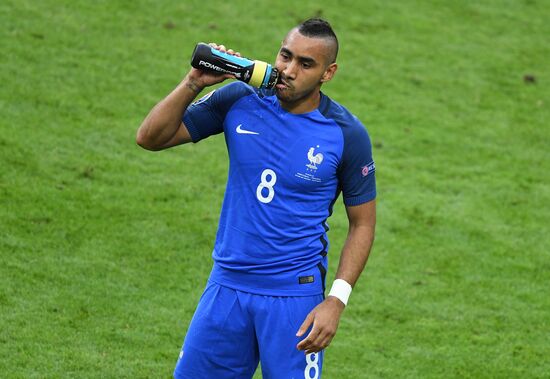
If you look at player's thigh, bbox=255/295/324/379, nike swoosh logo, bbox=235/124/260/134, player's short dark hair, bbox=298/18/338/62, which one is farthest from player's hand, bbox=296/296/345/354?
player's short dark hair, bbox=298/18/338/62

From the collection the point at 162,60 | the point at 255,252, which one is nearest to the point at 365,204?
the point at 255,252

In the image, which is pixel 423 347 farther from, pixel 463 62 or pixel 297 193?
pixel 463 62

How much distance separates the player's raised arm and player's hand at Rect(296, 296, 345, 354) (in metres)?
1.17

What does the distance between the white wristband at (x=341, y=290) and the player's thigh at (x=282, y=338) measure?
0.20m

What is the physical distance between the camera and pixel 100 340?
7.90 metres

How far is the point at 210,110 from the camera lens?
5.62 metres

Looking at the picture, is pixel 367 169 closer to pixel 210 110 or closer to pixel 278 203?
pixel 278 203

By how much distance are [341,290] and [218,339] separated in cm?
71

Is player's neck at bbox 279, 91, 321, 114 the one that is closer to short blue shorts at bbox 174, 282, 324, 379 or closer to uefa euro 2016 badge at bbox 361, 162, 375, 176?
uefa euro 2016 badge at bbox 361, 162, 375, 176

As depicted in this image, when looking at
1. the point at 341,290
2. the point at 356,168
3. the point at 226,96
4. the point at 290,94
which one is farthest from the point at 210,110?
the point at 341,290

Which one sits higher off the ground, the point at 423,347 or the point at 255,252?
the point at 255,252

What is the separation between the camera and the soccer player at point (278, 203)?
545 cm

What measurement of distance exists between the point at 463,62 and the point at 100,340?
8.69 metres

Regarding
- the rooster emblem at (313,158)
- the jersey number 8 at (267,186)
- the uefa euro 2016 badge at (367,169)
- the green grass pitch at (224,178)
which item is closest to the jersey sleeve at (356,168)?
the uefa euro 2016 badge at (367,169)
